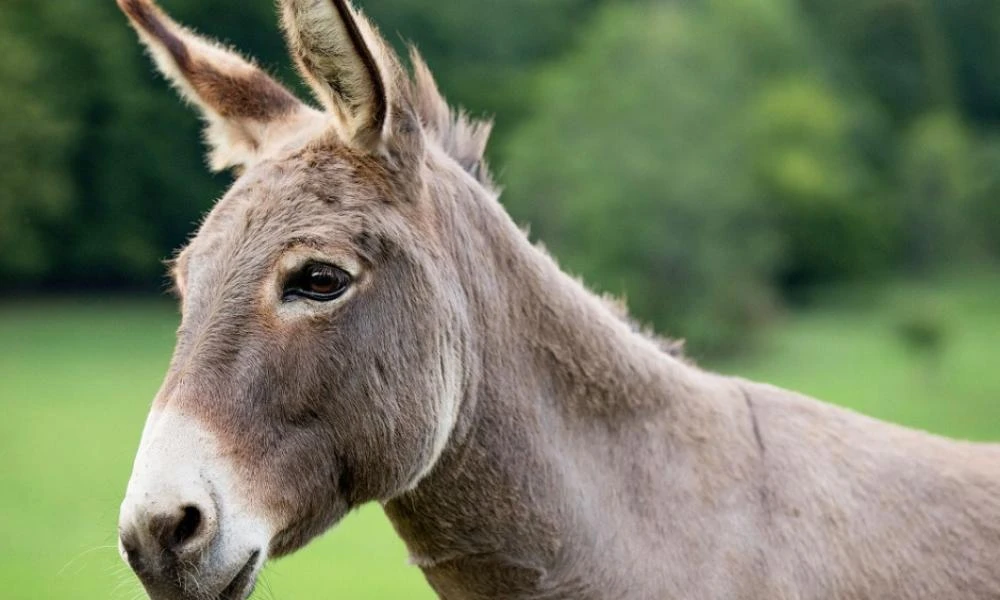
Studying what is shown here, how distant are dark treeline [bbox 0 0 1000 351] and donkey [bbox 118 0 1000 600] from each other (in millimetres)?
16223

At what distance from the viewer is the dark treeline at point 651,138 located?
28.4 m

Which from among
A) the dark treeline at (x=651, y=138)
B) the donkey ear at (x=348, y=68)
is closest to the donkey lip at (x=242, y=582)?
the donkey ear at (x=348, y=68)

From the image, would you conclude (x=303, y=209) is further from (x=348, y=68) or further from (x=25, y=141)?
(x=25, y=141)

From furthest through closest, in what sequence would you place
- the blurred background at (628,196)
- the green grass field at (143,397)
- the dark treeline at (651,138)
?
the dark treeline at (651,138), the blurred background at (628,196), the green grass field at (143,397)

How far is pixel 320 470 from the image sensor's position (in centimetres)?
289

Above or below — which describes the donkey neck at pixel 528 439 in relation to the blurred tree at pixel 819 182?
below

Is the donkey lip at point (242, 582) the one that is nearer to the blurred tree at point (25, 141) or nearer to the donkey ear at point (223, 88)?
the donkey ear at point (223, 88)

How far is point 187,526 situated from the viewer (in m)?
2.61

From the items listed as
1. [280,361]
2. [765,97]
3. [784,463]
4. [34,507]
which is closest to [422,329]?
[280,361]

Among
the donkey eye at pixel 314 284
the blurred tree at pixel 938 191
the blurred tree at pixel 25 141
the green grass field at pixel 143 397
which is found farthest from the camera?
the blurred tree at pixel 938 191

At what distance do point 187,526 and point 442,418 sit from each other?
0.77 metres


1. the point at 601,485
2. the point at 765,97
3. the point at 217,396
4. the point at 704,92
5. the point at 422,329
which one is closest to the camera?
the point at 217,396

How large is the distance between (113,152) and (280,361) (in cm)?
3041

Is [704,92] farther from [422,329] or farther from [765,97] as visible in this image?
[422,329]
